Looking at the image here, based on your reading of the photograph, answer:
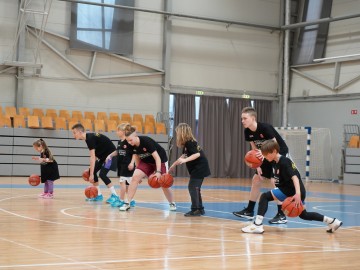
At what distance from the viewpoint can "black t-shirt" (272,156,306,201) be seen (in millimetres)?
7699

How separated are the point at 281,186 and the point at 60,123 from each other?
1362 centimetres

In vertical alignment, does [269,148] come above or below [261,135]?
below

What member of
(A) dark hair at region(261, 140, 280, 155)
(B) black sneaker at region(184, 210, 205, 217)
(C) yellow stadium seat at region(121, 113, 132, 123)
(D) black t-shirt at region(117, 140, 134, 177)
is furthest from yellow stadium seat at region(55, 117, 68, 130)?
(A) dark hair at region(261, 140, 280, 155)

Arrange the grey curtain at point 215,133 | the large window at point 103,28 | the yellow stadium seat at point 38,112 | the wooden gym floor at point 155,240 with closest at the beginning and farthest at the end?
the wooden gym floor at point 155,240 < the yellow stadium seat at point 38,112 < the large window at point 103,28 < the grey curtain at point 215,133

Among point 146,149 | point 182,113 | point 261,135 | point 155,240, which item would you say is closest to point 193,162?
Result: point 146,149

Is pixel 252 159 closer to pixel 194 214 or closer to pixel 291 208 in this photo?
pixel 291 208

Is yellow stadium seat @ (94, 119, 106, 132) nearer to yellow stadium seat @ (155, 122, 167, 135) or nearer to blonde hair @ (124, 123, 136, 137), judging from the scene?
yellow stadium seat @ (155, 122, 167, 135)

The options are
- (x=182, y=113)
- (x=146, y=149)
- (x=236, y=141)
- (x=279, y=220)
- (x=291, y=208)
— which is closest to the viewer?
(x=291, y=208)

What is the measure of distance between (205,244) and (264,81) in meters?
20.2

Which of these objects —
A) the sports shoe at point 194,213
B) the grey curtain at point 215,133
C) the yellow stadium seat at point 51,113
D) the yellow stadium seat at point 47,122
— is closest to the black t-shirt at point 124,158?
the sports shoe at point 194,213

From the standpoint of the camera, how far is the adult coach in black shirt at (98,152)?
10852mm

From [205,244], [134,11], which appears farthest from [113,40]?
[205,244]

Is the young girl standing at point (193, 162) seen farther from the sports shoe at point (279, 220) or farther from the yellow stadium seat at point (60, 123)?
the yellow stadium seat at point (60, 123)

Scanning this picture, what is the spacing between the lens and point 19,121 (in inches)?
780
